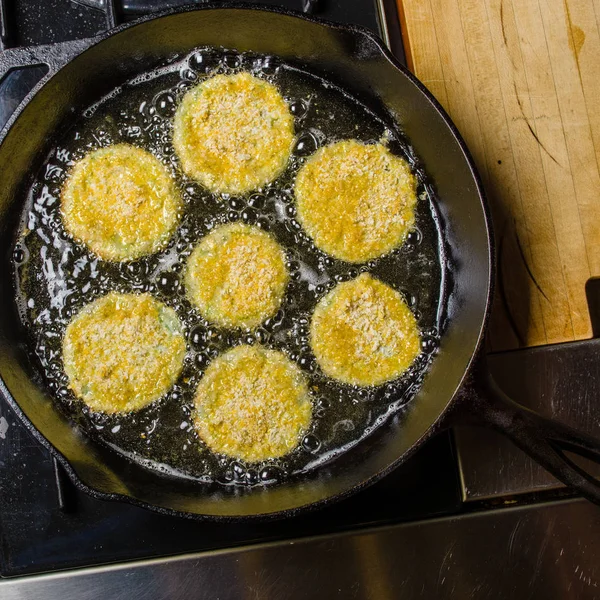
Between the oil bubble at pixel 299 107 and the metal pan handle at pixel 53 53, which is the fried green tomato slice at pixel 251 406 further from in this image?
the metal pan handle at pixel 53 53

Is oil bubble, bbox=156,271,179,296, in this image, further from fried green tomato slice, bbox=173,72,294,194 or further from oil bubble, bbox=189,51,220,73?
oil bubble, bbox=189,51,220,73

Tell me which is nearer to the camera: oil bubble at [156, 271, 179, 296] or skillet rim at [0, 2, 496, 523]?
skillet rim at [0, 2, 496, 523]

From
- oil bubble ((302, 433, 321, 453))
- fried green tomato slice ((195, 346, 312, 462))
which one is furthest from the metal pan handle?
oil bubble ((302, 433, 321, 453))

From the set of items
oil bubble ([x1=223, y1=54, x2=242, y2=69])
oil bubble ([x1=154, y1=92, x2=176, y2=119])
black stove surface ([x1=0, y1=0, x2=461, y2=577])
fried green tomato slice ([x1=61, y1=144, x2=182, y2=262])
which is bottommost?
black stove surface ([x1=0, y1=0, x2=461, y2=577])

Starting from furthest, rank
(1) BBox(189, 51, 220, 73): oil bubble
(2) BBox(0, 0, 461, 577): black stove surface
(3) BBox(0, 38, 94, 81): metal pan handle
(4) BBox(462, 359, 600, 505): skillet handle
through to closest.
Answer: (1) BBox(189, 51, 220, 73): oil bubble → (2) BBox(0, 0, 461, 577): black stove surface → (3) BBox(0, 38, 94, 81): metal pan handle → (4) BBox(462, 359, 600, 505): skillet handle

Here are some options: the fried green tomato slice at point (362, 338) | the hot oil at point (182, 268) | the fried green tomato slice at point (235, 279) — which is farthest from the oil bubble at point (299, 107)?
the fried green tomato slice at point (362, 338)

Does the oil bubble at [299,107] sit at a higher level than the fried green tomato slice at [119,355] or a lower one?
higher

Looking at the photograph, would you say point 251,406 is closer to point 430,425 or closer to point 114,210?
point 430,425
